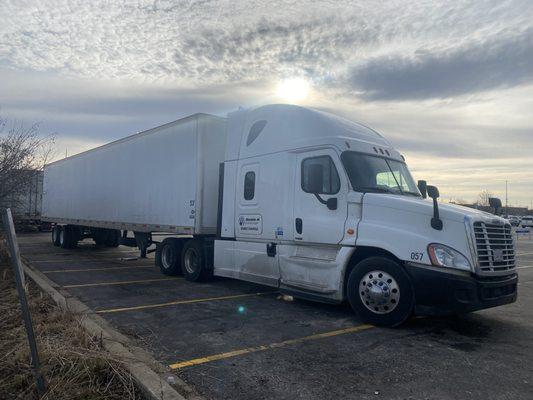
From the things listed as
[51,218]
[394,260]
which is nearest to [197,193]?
[394,260]

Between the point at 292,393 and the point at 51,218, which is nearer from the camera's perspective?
the point at 292,393

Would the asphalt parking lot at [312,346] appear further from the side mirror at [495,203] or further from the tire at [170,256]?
the tire at [170,256]

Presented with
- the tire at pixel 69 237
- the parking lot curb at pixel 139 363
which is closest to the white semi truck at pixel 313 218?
the parking lot curb at pixel 139 363

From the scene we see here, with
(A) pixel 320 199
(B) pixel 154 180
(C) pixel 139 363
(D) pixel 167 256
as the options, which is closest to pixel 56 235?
(B) pixel 154 180

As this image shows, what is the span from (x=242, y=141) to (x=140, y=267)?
231 inches

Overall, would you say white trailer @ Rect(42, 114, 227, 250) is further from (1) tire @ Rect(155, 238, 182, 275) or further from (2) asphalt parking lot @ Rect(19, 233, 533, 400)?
(2) asphalt parking lot @ Rect(19, 233, 533, 400)

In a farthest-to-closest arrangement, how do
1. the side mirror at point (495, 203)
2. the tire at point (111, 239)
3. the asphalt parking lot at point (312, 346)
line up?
the tire at point (111, 239) < the side mirror at point (495, 203) < the asphalt parking lot at point (312, 346)

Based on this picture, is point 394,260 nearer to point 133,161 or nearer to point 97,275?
A: point 97,275

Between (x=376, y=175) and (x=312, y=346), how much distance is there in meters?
3.10

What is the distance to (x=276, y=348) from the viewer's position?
523cm

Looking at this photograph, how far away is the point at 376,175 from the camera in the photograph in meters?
7.21

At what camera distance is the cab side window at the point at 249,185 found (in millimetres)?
8695

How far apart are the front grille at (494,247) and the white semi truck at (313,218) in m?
0.03

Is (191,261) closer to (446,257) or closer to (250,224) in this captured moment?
(250,224)
